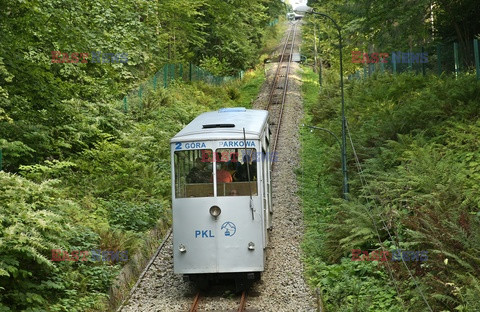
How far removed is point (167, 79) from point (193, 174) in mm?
20906

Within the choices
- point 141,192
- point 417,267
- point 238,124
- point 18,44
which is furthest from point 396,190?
point 18,44

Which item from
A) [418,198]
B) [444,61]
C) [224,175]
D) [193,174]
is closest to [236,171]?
[224,175]

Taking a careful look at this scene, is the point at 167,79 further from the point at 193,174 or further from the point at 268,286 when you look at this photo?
the point at 268,286

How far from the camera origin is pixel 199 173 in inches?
515

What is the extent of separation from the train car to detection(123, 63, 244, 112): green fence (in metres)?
13.5

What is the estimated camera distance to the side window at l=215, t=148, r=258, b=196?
1294cm

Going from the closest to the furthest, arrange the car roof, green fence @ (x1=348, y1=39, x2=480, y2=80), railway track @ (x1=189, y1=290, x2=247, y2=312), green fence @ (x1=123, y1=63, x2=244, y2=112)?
railway track @ (x1=189, y1=290, x2=247, y2=312), the car roof, green fence @ (x1=348, y1=39, x2=480, y2=80), green fence @ (x1=123, y1=63, x2=244, y2=112)

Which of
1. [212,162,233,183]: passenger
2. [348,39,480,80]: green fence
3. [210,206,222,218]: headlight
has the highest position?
[348,39,480,80]: green fence

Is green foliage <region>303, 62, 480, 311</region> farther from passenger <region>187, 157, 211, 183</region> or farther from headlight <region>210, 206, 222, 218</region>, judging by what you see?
passenger <region>187, 157, 211, 183</region>

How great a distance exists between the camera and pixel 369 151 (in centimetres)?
1978

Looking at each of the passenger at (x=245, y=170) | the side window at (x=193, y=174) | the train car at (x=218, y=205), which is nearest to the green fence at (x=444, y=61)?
the passenger at (x=245, y=170)

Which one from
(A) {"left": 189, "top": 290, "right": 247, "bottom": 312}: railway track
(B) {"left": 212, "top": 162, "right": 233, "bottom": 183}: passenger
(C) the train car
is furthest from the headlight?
(A) {"left": 189, "top": 290, "right": 247, "bottom": 312}: railway track

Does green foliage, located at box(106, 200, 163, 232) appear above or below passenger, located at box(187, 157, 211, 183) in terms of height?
below

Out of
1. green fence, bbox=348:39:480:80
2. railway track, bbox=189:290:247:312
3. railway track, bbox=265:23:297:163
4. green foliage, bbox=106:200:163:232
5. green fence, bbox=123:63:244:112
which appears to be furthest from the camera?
railway track, bbox=265:23:297:163
